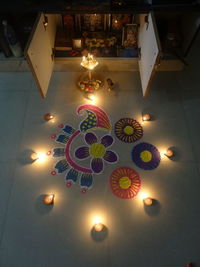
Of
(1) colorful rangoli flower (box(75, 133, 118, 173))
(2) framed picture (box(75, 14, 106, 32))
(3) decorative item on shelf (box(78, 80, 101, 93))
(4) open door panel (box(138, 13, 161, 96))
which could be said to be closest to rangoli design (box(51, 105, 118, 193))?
(1) colorful rangoli flower (box(75, 133, 118, 173))

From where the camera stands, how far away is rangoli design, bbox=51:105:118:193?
5.57 feet

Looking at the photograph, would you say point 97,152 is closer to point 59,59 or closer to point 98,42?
point 59,59

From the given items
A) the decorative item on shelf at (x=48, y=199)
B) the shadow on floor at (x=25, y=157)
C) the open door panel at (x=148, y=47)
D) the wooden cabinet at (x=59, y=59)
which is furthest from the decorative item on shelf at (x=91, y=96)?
the decorative item on shelf at (x=48, y=199)

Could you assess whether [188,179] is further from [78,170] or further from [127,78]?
[127,78]

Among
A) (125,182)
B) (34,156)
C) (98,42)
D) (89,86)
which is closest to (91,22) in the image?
(98,42)

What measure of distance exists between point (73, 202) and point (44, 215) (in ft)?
0.81

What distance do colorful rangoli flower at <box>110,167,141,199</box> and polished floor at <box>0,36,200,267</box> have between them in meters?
0.05

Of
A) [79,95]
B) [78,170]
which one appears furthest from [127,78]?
[78,170]

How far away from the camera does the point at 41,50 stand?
5.06 ft

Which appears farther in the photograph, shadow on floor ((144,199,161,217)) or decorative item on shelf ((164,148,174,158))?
decorative item on shelf ((164,148,174,158))

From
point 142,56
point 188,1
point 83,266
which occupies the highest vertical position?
point 188,1

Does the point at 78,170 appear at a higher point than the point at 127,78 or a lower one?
lower

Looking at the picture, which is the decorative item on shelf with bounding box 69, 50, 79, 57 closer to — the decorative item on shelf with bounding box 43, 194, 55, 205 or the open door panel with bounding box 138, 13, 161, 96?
the open door panel with bounding box 138, 13, 161, 96

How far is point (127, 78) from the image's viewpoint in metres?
2.23
